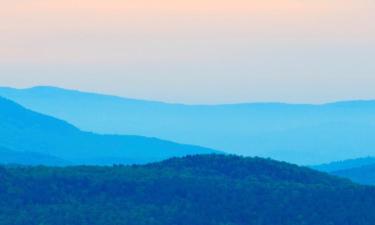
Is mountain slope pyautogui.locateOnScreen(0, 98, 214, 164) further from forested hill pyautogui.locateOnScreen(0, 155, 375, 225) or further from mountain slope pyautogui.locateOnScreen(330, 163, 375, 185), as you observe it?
forested hill pyautogui.locateOnScreen(0, 155, 375, 225)

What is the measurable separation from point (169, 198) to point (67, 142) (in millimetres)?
106156

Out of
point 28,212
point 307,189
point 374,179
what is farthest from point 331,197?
point 374,179

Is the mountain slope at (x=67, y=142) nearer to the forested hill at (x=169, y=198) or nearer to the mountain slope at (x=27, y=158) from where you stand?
the mountain slope at (x=27, y=158)

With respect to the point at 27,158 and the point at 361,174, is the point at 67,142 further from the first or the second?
the point at 361,174

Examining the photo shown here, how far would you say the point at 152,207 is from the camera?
75.6 metres

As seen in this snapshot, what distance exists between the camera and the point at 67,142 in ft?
600

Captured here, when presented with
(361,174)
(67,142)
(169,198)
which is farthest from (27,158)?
(169,198)

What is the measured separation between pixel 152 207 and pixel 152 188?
119 inches

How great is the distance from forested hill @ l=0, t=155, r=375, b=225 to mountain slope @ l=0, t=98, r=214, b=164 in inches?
3176

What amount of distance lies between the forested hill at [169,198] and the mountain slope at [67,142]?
265ft

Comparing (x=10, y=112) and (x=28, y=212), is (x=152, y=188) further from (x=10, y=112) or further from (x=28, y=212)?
(x=10, y=112)


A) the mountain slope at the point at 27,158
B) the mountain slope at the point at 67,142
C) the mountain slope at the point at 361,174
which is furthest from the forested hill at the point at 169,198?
the mountain slope at the point at 67,142

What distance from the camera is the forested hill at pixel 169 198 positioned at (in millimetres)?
73250

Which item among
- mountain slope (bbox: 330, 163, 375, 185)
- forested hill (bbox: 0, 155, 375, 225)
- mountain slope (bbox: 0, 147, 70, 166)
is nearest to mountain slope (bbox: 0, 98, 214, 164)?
mountain slope (bbox: 0, 147, 70, 166)
